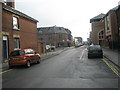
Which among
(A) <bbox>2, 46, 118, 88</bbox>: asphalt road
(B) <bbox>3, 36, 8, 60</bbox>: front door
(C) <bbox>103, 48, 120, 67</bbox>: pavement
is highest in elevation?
(B) <bbox>3, 36, 8, 60</bbox>: front door

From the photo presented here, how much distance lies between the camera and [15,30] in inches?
720

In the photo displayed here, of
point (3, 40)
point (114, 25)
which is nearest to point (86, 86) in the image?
point (3, 40)

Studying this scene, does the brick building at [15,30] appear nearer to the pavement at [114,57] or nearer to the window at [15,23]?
the window at [15,23]

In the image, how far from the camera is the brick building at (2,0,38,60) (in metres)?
16.2

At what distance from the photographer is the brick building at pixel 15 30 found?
16219 mm

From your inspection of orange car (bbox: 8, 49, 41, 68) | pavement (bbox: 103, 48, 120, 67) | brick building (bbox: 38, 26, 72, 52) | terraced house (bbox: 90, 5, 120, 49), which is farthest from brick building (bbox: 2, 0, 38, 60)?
brick building (bbox: 38, 26, 72, 52)

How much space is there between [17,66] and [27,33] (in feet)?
34.0

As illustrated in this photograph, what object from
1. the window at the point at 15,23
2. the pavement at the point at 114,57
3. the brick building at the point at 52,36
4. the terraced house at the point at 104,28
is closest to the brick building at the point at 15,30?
the window at the point at 15,23

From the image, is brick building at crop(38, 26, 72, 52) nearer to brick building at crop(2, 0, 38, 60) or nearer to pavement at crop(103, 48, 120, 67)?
brick building at crop(2, 0, 38, 60)

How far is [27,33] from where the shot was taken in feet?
72.7

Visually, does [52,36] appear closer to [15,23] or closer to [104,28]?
[104,28]

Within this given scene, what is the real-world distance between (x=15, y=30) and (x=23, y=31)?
2474 mm

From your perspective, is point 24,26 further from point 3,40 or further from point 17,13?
point 3,40

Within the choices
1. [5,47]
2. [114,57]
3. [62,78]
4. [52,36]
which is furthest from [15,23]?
[52,36]
